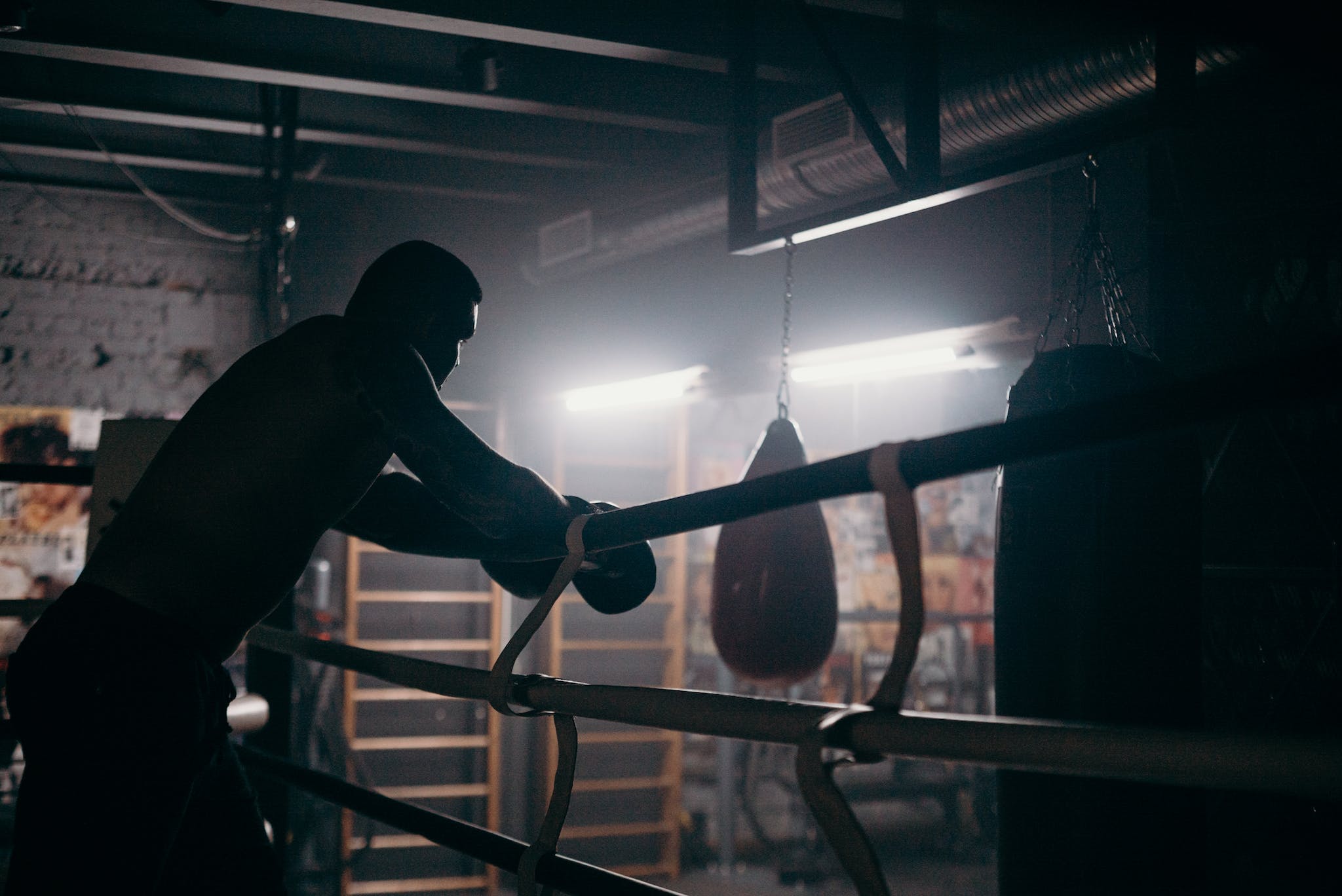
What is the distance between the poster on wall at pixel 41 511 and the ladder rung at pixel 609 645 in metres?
2.65

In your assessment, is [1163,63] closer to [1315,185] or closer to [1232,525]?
[1315,185]

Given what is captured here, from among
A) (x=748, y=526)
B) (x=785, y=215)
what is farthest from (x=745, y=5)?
(x=748, y=526)

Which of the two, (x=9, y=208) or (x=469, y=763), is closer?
(x=9, y=208)

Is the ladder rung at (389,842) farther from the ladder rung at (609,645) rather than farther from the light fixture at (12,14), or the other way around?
the light fixture at (12,14)

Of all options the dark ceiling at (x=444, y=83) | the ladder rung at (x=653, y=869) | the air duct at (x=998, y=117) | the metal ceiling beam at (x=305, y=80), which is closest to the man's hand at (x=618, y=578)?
the air duct at (x=998, y=117)

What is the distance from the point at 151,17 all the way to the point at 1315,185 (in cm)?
373

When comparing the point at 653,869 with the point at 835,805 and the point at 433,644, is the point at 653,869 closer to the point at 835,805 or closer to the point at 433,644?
the point at 433,644

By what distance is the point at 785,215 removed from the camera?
4141mm

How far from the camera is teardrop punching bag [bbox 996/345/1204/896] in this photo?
1.80 m

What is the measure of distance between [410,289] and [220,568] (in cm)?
53

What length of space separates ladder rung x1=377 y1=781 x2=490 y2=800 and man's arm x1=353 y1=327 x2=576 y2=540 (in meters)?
5.02

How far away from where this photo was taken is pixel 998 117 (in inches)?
125

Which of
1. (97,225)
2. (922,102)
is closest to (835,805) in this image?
(922,102)

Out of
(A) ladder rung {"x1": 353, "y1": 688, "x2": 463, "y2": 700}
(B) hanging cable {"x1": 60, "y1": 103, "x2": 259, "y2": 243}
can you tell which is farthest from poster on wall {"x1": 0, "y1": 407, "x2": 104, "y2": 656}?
(A) ladder rung {"x1": 353, "y1": 688, "x2": 463, "y2": 700}
